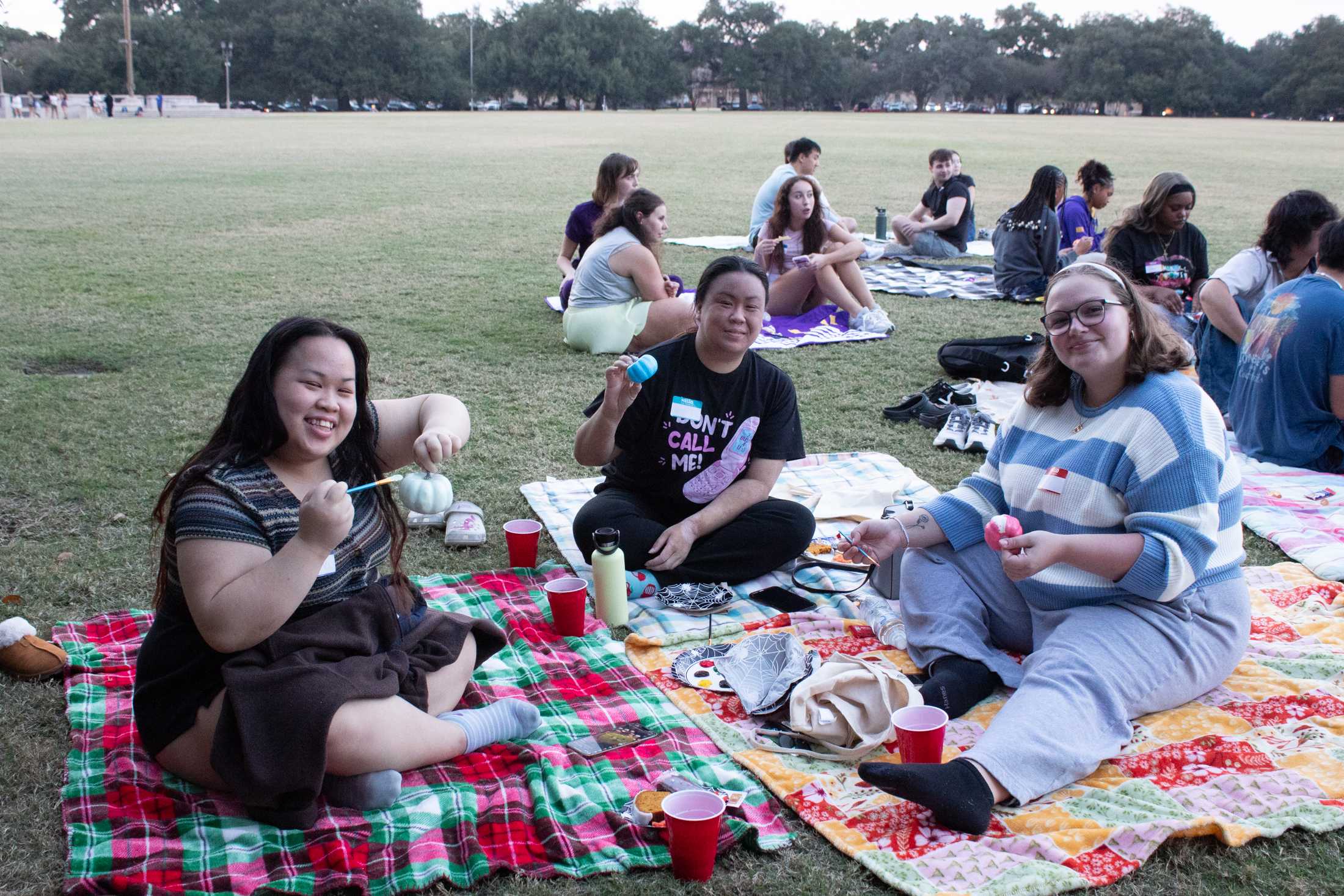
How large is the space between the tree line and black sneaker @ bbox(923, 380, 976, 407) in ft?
266

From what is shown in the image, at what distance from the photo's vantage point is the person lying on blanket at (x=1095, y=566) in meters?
2.90

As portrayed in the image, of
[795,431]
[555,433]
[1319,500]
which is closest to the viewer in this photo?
[795,431]

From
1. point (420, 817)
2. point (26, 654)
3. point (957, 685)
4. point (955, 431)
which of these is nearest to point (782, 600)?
point (957, 685)

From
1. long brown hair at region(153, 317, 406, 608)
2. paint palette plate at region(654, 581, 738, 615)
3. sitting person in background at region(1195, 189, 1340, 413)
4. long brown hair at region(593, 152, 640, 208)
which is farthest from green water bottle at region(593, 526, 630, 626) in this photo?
long brown hair at region(593, 152, 640, 208)

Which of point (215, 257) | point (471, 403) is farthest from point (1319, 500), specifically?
point (215, 257)

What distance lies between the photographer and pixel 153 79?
82188mm

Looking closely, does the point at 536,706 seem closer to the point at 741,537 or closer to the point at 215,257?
the point at 741,537

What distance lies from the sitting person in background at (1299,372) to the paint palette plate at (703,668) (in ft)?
11.2

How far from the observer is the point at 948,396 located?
6535 mm

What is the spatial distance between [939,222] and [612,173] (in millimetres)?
5146

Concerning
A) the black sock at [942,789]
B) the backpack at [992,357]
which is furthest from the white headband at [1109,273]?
the backpack at [992,357]

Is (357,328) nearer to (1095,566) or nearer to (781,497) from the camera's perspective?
(781,497)

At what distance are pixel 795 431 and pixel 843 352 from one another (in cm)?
387

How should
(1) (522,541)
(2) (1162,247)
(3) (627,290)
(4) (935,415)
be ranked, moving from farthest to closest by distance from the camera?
(3) (627,290)
(2) (1162,247)
(4) (935,415)
(1) (522,541)
